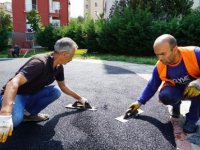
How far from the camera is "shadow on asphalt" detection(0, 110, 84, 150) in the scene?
9.46 ft

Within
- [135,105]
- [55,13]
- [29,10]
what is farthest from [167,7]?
[29,10]

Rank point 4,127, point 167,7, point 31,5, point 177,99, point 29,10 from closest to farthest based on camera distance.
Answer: point 4,127 < point 177,99 < point 167,7 < point 29,10 < point 31,5

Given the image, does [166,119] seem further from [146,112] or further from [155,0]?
[155,0]

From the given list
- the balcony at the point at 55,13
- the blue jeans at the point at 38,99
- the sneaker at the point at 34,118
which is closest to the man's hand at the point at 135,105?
the blue jeans at the point at 38,99

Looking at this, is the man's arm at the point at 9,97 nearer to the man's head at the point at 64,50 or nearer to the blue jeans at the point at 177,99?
the man's head at the point at 64,50

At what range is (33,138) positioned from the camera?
3.08 meters

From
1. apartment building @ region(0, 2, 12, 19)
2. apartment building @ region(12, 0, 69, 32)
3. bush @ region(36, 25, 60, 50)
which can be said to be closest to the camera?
bush @ region(36, 25, 60, 50)

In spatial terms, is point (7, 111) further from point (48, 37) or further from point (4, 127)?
point (48, 37)

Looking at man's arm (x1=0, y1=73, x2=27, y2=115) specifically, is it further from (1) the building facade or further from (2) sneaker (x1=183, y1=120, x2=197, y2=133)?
(1) the building facade

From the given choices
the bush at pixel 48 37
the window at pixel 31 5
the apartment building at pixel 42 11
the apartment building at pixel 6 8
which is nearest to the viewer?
the bush at pixel 48 37

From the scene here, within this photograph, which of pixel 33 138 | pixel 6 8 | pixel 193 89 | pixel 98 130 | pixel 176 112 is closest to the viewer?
Answer: pixel 193 89

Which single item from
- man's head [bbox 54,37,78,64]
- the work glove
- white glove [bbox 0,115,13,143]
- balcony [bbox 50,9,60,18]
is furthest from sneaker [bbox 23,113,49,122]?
balcony [bbox 50,9,60,18]

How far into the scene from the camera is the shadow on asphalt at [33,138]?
288 cm

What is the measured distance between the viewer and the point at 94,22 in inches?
651
